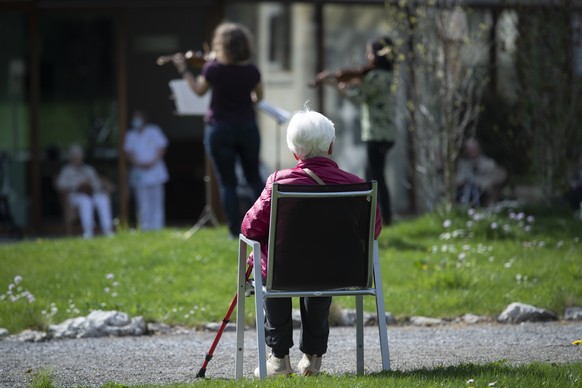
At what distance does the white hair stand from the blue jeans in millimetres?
4852

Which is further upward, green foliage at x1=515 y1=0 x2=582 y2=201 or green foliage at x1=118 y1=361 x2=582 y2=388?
green foliage at x1=515 y1=0 x2=582 y2=201

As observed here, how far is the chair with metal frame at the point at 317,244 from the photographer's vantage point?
5.80 metres

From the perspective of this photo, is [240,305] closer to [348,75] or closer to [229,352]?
[229,352]

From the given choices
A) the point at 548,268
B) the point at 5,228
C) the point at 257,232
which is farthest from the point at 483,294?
the point at 5,228

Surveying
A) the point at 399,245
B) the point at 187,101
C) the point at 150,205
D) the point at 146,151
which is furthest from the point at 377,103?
the point at 150,205

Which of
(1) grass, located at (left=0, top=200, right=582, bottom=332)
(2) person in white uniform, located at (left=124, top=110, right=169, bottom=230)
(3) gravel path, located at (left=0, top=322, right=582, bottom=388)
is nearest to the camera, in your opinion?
(3) gravel path, located at (left=0, top=322, right=582, bottom=388)

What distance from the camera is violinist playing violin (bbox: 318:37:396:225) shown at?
40.0 ft

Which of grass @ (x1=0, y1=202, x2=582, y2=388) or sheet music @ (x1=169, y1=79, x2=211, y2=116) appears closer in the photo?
grass @ (x1=0, y1=202, x2=582, y2=388)

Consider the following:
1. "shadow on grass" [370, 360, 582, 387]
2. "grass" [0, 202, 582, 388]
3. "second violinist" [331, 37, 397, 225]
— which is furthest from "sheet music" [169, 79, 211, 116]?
"shadow on grass" [370, 360, 582, 387]

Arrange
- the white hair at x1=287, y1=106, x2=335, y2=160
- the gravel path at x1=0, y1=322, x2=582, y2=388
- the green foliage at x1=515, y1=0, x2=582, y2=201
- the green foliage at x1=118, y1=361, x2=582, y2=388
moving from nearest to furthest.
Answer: the green foliage at x1=118, y1=361, x2=582, y2=388 → the white hair at x1=287, y1=106, x2=335, y2=160 → the gravel path at x1=0, y1=322, x2=582, y2=388 → the green foliage at x1=515, y1=0, x2=582, y2=201

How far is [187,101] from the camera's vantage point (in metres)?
12.1

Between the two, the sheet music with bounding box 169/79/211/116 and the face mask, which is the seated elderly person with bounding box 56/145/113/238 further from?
the sheet music with bounding box 169/79/211/116

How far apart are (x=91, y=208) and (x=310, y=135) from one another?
409 inches

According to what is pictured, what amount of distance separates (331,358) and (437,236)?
4.70 m
